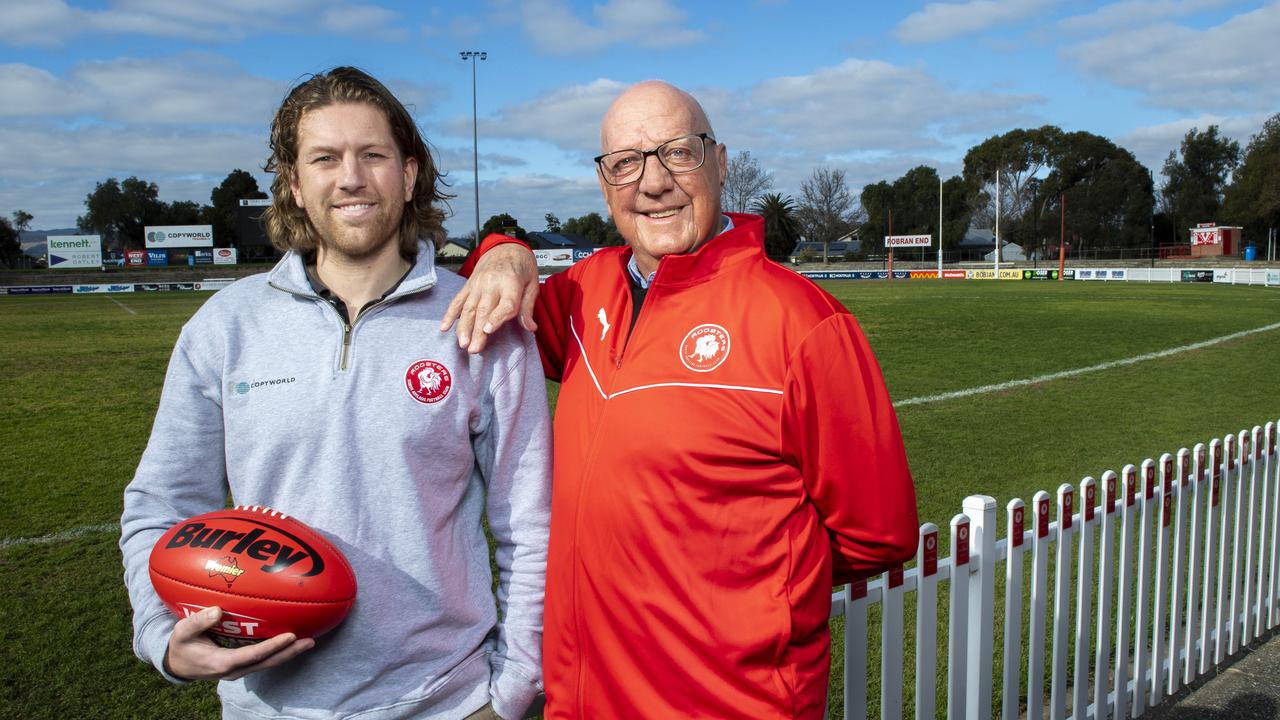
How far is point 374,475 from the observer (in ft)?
6.15

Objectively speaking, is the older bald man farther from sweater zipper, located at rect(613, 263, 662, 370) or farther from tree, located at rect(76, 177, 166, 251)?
tree, located at rect(76, 177, 166, 251)

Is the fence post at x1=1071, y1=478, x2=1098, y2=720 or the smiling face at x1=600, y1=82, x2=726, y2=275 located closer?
A: the smiling face at x1=600, y1=82, x2=726, y2=275

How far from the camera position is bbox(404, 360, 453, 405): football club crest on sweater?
1.91 meters

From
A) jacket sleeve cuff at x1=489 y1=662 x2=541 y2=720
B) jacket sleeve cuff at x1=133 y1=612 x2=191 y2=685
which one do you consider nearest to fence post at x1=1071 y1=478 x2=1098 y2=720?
jacket sleeve cuff at x1=489 y1=662 x2=541 y2=720

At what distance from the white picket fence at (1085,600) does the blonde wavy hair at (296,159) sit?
5.33 ft

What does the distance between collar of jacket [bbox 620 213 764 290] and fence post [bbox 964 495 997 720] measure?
4.32ft

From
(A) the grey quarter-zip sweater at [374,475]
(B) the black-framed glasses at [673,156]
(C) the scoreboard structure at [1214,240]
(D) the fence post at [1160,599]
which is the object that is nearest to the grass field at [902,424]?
(D) the fence post at [1160,599]

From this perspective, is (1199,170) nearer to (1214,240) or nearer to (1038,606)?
(1214,240)

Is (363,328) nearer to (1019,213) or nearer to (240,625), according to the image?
(240,625)

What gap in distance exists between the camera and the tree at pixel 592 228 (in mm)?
94938

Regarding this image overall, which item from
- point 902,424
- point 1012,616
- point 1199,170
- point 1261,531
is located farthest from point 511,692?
point 1199,170

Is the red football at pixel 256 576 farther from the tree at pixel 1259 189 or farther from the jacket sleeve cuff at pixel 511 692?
the tree at pixel 1259 189

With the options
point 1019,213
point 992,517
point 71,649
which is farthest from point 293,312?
point 1019,213

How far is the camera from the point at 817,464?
190 cm
